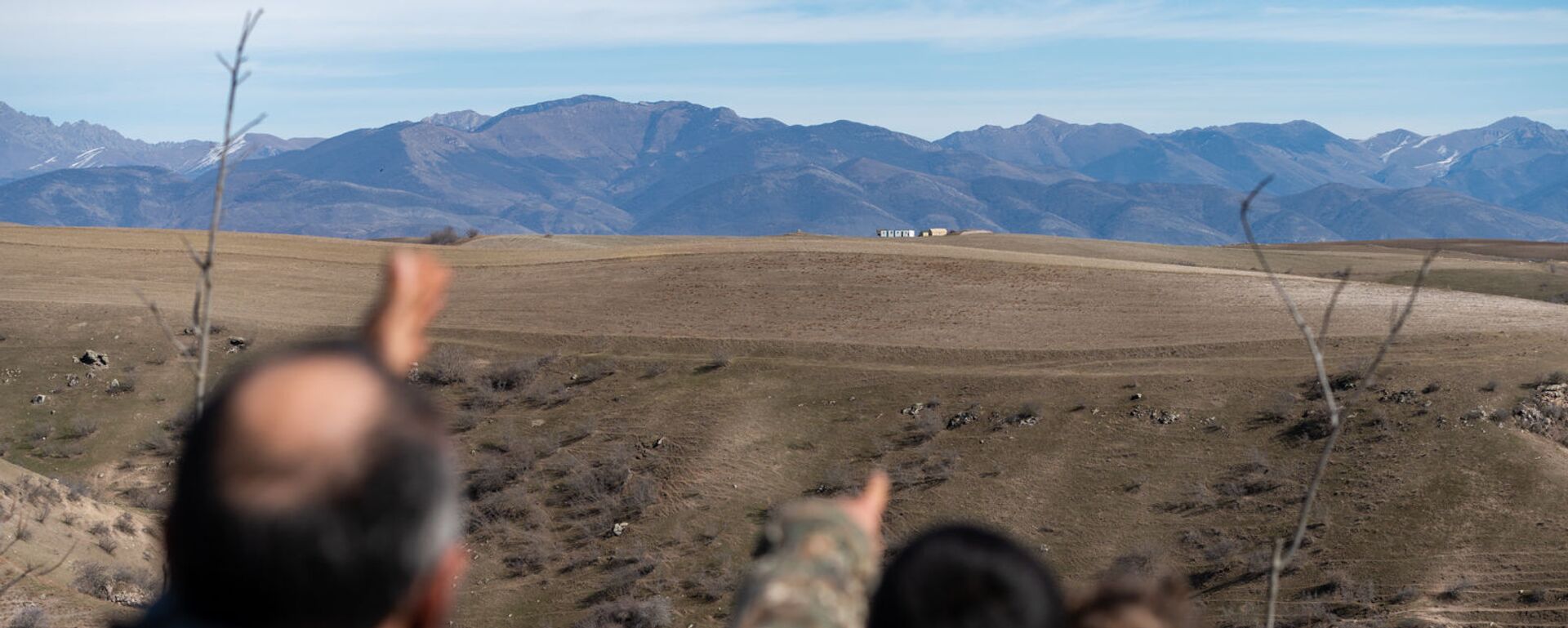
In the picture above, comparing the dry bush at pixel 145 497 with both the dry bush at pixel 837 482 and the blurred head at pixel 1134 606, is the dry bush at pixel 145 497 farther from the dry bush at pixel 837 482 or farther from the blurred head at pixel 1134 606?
the blurred head at pixel 1134 606

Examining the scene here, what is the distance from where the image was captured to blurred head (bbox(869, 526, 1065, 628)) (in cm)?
171

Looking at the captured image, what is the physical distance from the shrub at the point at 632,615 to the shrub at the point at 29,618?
12.2m

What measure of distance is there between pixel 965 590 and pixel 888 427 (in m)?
33.3

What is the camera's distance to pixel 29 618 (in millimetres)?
14023

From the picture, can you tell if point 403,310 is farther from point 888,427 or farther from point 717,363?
point 717,363

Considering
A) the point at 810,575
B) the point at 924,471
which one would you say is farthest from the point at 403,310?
the point at 924,471

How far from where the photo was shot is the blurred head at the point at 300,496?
1.25 metres

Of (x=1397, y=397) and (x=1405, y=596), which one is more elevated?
(x=1397, y=397)

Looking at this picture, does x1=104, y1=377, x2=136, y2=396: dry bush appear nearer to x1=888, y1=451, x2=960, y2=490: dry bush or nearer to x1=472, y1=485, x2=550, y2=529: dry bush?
x1=472, y1=485, x2=550, y2=529: dry bush

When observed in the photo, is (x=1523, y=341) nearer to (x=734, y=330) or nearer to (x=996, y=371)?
(x=996, y=371)

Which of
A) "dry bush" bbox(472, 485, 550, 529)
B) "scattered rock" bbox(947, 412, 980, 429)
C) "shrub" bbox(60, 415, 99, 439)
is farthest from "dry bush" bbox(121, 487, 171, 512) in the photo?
"scattered rock" bbox(947, 412, 980, 429)

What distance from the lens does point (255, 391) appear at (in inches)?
50.2

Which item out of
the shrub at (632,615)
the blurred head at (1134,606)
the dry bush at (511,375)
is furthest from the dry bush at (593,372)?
the blurred head at (1134,606)

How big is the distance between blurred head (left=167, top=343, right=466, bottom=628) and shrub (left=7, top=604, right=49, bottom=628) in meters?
15.1
